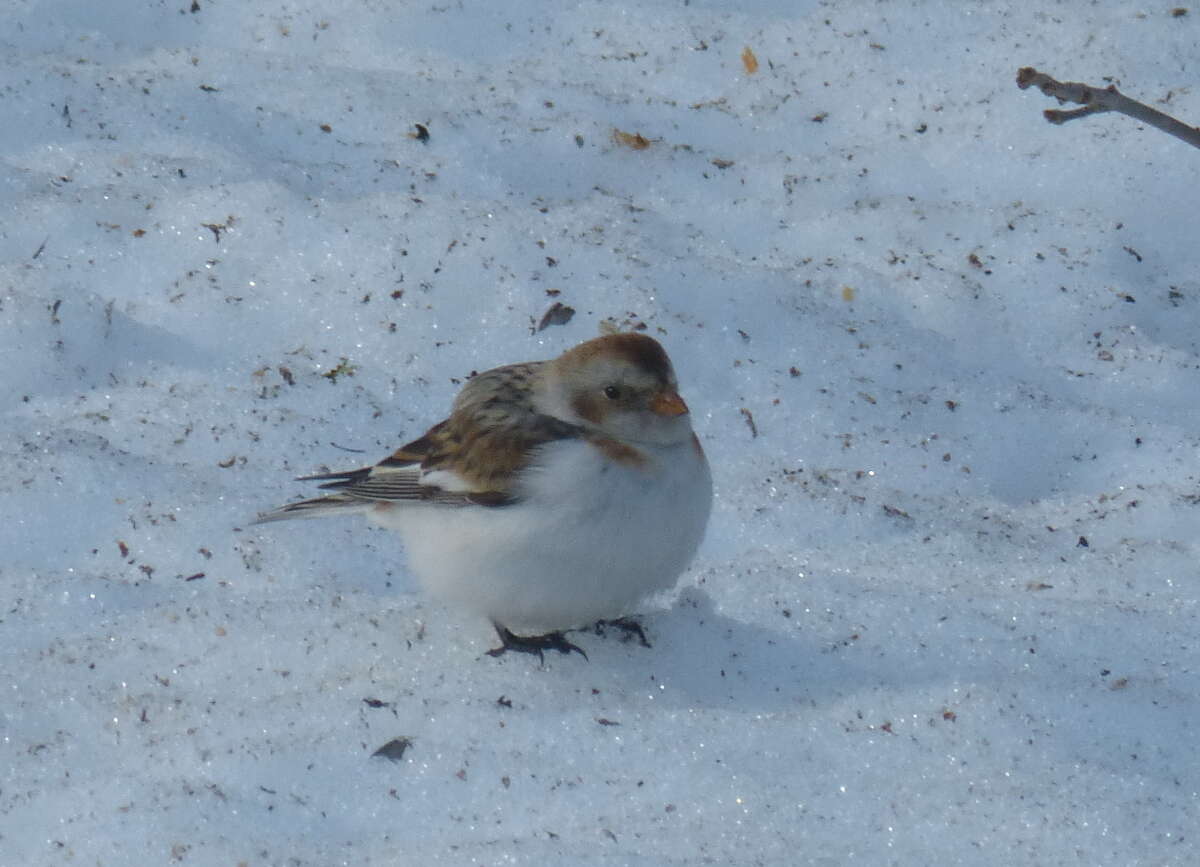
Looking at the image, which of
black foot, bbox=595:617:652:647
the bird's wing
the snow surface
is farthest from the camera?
black foot, bbox=595:617:652:647

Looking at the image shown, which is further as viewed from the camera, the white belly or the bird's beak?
A: the bird's beak

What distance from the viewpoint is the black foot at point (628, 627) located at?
173 inches

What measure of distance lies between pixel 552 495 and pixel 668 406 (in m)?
0.40

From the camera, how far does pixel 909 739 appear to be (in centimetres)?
392

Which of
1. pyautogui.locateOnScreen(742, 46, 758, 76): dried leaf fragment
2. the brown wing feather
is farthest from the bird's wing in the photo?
pyautogui.locateOnScreen(742, 46, 758, 76): dried leaf fragment

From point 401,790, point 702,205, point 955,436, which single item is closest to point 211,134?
point 702,205

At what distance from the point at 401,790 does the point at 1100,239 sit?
3558mm

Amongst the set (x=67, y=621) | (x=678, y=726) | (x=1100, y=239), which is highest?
(x=1100, y=239)

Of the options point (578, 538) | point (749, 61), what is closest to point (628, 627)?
point (578, 538)

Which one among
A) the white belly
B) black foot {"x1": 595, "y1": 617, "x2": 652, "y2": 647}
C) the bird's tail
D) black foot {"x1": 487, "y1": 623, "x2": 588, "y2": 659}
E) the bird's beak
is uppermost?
the bird's beak

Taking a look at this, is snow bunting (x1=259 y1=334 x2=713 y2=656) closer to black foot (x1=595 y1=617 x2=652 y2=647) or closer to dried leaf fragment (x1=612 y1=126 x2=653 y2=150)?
black foot (x1=595 y1=617 x2=652 y2=647)

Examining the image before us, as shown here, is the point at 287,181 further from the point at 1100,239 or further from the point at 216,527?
the point at 1100,239

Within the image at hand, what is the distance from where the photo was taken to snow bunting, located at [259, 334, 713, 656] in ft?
13.4

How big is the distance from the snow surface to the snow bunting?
0.73 feet
